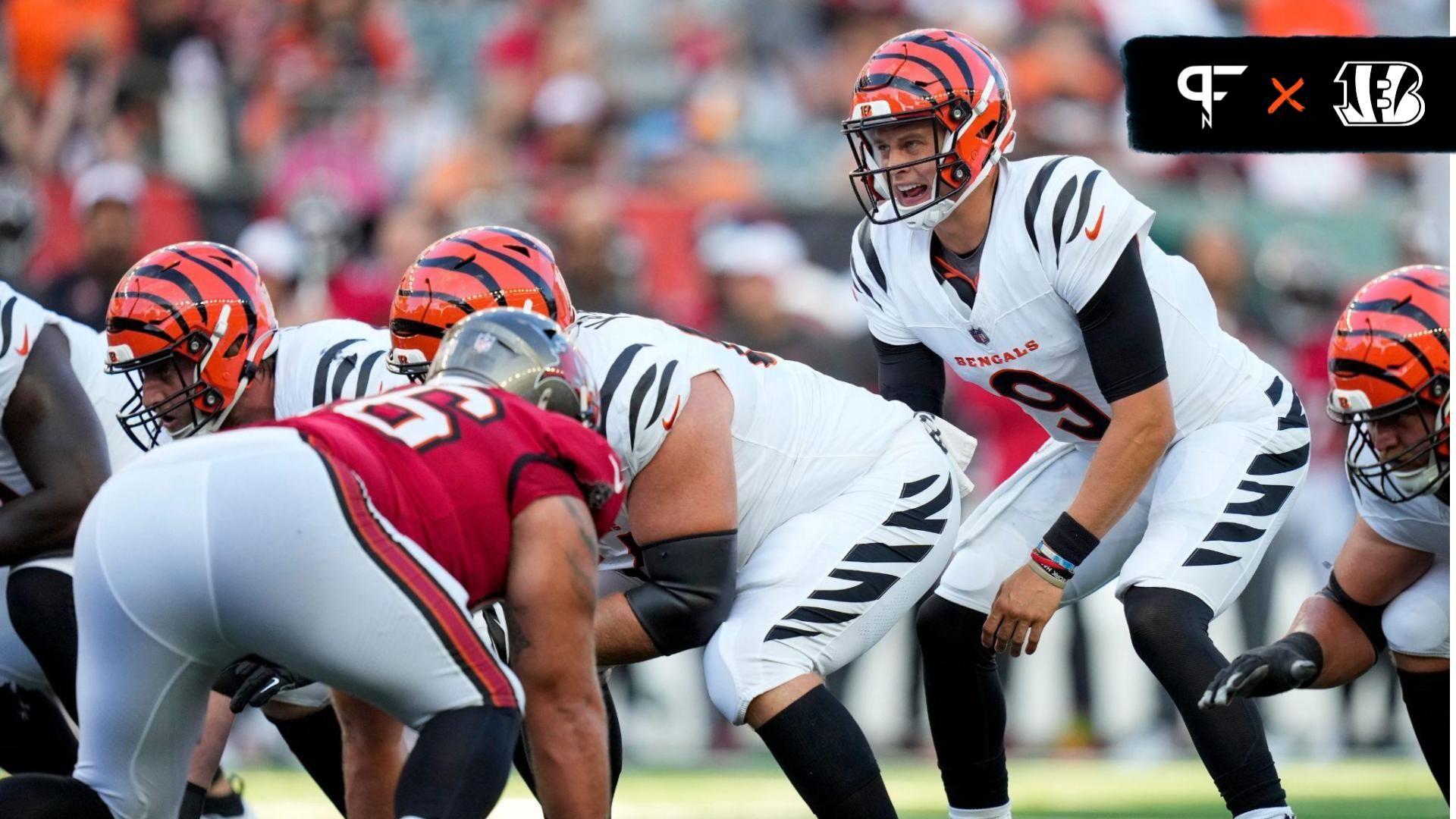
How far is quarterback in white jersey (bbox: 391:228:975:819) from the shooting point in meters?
4.64

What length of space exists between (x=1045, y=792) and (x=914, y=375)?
336 centimetres

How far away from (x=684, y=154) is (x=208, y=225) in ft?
10.5

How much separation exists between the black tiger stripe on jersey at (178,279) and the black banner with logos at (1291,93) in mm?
2603

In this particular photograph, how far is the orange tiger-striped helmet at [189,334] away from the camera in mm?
5160

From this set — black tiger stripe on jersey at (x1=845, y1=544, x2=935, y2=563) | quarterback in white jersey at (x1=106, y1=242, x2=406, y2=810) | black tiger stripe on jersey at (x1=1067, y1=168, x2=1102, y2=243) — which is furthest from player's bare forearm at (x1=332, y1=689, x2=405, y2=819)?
black tiger stripe on jersey at (x1=1067, y1=168, x2=1102, y2=243)

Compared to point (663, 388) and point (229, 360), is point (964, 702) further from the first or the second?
point (229, 360)

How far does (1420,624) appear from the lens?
193 inches

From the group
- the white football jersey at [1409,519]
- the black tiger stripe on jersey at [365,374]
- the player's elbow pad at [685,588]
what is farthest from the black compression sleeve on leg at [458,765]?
the white football jersey at [1409,519]

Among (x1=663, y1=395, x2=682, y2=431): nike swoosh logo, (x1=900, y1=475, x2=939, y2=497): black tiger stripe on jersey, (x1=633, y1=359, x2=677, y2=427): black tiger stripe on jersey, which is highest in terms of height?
(x1=633, y1=359, x2=677, y2=427): black tiger stripe on jersey

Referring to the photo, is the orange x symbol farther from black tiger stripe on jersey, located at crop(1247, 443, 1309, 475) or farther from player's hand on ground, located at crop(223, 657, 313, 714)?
player's hand on ground, located at crop(223, 657, 313, 714)

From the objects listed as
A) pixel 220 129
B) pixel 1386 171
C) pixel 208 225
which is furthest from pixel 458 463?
pixel 1386 171

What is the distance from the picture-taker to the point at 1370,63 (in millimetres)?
4074

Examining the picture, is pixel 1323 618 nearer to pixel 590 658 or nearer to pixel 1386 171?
pixel 590 658

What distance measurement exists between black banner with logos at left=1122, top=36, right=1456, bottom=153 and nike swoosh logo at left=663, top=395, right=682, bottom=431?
130 centimetres
